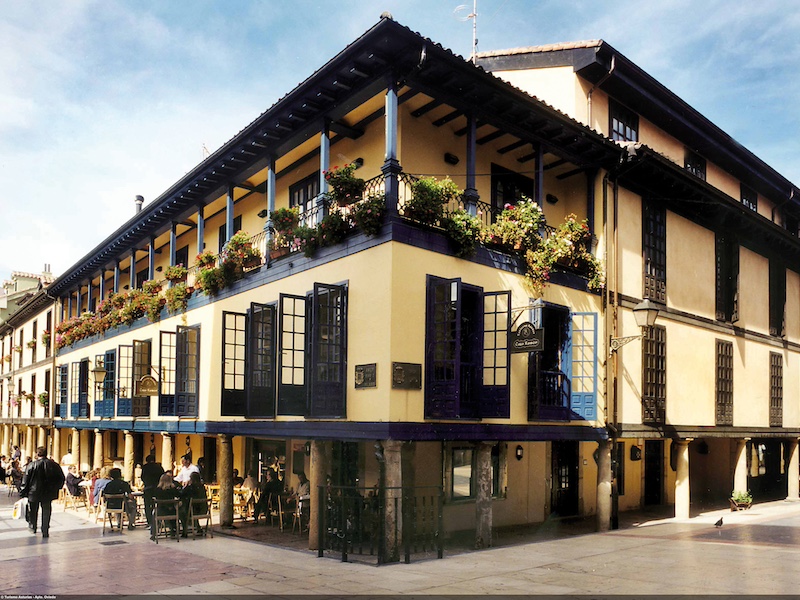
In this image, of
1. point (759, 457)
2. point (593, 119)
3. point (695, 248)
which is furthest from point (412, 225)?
point (759, 457)

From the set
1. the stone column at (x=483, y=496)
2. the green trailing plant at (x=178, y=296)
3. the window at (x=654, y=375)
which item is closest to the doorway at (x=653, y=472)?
the window at (x=654, y=375)

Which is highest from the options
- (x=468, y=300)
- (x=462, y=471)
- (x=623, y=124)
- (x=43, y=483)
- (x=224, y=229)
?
(x=623, y=124)

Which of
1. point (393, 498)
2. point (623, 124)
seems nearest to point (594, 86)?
point (623, 124)

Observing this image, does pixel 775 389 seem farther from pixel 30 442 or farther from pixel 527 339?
pixel 30 442

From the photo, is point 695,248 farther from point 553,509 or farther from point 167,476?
point 167,476

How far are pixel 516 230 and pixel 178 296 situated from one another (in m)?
10.1

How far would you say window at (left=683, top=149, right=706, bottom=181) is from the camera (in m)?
22.5

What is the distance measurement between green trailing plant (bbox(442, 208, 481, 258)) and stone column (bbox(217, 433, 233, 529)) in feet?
23.7

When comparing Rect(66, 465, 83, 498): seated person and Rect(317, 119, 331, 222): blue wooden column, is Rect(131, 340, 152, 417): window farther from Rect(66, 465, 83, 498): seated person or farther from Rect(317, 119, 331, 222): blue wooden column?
Rect(317, 119, 331, 222): blue wooden column

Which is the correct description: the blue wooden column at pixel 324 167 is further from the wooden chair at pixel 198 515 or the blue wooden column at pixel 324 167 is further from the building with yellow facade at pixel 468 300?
the wooden chair at pixel 198 515

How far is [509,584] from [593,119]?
38.9ft

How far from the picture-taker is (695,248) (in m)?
20.2

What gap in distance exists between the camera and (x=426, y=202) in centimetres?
1287

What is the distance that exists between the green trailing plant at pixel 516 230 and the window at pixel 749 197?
44.8 feet
